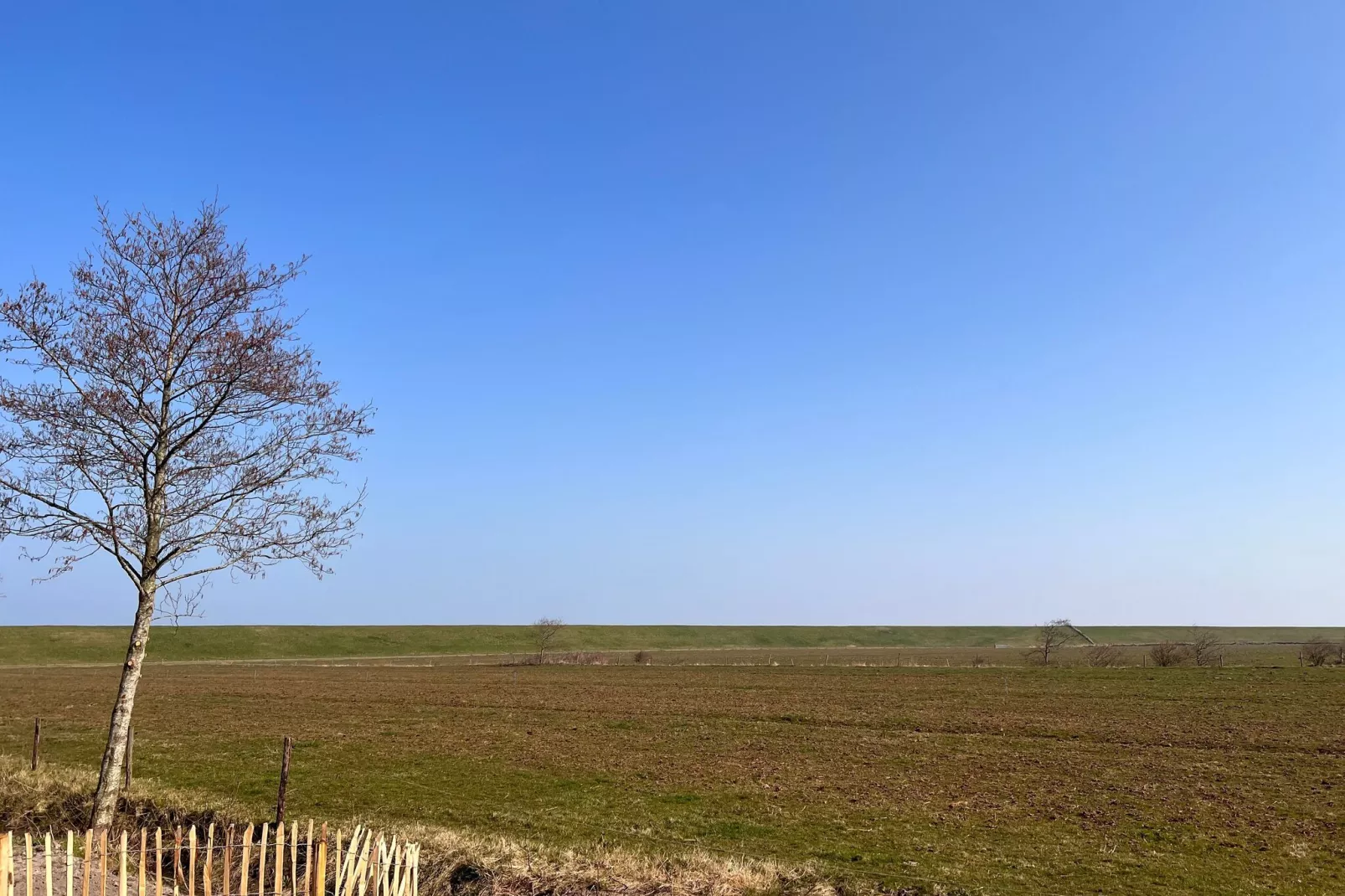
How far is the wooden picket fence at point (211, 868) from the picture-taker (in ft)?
27.7

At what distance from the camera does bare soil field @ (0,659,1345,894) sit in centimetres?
Result: 1783

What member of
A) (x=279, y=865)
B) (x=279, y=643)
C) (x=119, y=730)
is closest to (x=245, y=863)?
(x=279, y=865)

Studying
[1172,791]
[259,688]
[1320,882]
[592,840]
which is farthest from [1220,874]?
[259,688]

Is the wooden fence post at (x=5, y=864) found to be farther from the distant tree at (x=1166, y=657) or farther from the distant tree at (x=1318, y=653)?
the distant tree at (x=1318, y=653)

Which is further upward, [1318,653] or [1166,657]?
[1318,653]

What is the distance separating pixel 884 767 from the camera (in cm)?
2875

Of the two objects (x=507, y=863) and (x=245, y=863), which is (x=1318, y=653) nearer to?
(x=507, y=863)

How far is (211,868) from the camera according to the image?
31.5 feet

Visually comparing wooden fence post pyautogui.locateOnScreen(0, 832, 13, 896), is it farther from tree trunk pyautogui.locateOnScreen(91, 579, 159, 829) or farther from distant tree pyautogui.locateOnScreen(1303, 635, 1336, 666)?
distant tree pyautogui.locateOnScreen(1303, 635, 1336, 666)

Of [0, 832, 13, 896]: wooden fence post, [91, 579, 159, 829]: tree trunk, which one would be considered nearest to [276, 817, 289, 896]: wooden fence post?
[0, 832, 13, 896]: wooden fence post

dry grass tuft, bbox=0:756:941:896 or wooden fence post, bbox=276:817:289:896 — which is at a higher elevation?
wooden fence post, bbox=276:817:289:896

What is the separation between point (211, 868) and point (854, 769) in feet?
75.5

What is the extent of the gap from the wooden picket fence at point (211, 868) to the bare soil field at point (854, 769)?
19.2 ft

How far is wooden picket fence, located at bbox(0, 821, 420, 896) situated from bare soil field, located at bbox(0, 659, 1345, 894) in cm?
585
